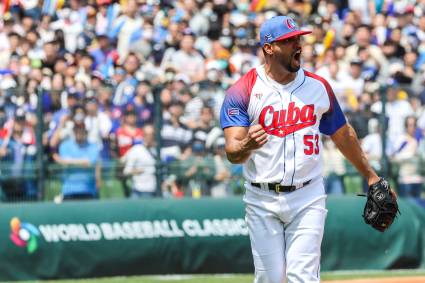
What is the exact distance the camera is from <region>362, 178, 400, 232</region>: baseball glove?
692cm

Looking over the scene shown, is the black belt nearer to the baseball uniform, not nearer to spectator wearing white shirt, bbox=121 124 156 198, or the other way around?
the baseball uniform

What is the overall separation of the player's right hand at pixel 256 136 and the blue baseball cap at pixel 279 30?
2.56 ft

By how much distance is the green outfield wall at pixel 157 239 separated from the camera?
1141 cm

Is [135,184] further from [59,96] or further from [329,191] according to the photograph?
[329,191]

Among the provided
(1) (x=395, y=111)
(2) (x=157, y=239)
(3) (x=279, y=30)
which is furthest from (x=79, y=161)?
(3) (x=279, y=30)

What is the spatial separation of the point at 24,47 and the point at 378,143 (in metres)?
5.96

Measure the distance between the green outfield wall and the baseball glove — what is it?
4.71 m

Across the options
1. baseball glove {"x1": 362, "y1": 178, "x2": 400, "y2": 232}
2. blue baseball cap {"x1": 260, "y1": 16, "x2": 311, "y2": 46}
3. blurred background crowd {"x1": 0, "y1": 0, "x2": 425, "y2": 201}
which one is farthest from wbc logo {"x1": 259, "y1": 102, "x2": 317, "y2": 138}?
blurred background crowd {"x1": 0, "y1": 0, "x2": 425, "y2": 201}

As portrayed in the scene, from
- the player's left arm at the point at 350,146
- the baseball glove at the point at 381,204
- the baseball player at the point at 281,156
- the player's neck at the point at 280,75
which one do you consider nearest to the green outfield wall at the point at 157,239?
the baseball glove at the point at 381,204

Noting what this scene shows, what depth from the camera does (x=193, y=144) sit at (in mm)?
12117

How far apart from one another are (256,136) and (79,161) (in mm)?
6120

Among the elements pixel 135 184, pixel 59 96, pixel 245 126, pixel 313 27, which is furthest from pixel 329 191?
pixel 245 126

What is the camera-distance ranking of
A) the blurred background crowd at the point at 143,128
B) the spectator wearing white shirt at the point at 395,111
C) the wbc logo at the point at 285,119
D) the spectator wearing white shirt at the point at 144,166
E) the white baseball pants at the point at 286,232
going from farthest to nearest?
the spectator wearing white shirt at the point at 395,111
the spectator wearing white shirt at the point at 144,166
the blurred background crowd at the point at 143,128
the wbc logo at the point at 285,119
the white baseball pants at the point at 286,232

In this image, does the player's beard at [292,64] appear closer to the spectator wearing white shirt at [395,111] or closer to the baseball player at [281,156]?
the baseball player at [281,156]
